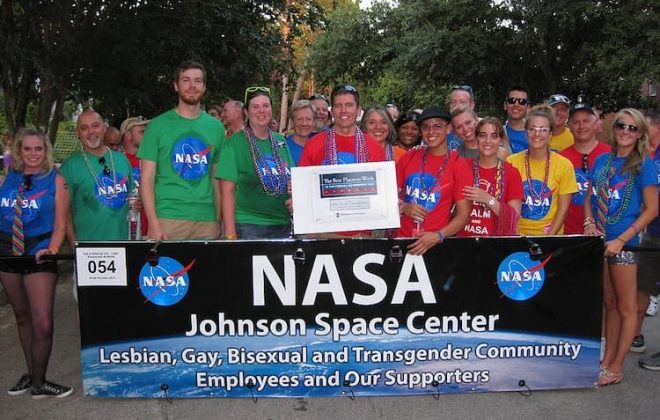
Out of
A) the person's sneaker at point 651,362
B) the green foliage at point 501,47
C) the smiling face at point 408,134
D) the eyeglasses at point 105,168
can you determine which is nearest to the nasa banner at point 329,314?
the eyeglasses at point 105,168

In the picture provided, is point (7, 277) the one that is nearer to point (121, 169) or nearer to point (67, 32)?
point (121, 169)

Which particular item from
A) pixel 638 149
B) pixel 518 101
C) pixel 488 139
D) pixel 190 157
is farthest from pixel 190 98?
pixel 638 149

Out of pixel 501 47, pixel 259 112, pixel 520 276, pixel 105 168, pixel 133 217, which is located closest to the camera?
pixel 520 276

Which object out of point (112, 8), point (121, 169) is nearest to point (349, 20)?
point (112, 8)

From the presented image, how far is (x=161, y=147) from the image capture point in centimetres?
413

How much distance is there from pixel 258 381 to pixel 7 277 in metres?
1.84

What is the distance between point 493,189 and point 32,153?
317 centimetres

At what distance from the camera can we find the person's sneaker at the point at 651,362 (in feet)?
15.4

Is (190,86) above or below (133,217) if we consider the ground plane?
above

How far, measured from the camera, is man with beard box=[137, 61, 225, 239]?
13.5 ft

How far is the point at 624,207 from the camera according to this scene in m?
4.21

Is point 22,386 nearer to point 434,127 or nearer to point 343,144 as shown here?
point 343,144

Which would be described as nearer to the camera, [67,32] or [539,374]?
[539,374]

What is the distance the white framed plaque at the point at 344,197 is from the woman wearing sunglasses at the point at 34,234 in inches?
66.5
